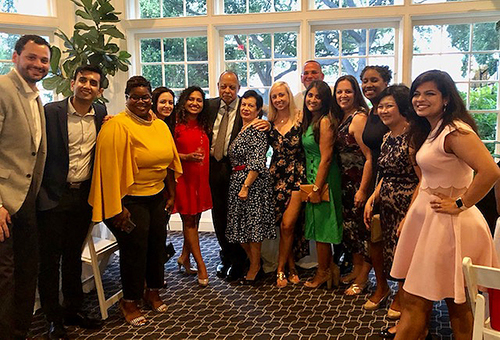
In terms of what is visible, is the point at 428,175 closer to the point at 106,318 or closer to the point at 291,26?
the point at 106,318

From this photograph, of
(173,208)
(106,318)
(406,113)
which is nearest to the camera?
(406,113)

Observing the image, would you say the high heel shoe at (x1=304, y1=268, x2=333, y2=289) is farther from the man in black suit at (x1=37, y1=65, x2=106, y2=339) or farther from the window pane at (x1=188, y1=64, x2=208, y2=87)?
the window pane at (x1=188, y1=64, x2=208, y2=87)

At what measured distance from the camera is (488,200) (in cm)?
277

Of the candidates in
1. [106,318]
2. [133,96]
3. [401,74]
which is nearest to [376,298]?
[106,318]

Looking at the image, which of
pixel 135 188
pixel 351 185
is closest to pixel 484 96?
pixel 351 185

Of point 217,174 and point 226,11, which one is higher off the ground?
point 226,11

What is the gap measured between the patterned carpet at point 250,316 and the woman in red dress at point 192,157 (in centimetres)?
44

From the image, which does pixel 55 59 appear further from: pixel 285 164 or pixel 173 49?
pixel 285 164

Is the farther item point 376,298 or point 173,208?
point 173,208

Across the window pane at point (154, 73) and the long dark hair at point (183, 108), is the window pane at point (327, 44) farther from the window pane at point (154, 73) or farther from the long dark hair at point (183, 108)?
the long dark hair at point (183, 108)

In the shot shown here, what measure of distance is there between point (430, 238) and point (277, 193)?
5.18 ft

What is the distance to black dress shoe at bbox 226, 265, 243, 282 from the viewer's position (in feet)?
11.7

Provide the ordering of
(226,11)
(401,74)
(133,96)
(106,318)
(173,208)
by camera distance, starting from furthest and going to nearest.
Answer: (226,11) < (401,74) < (173,208) < (106,318) < (133,96)

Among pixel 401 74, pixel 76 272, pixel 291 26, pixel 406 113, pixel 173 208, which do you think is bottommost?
pixel 76 272
